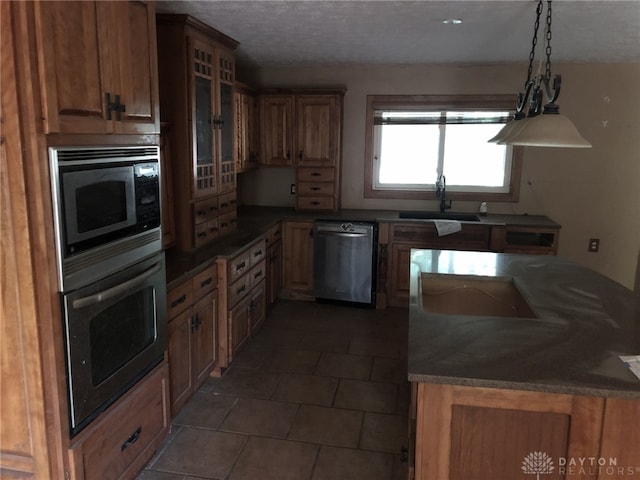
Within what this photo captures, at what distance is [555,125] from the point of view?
239cm

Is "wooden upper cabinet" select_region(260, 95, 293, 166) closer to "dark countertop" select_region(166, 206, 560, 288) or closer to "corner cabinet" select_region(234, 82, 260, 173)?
"corner cabinet" select_region(234, 82, 260, 173)

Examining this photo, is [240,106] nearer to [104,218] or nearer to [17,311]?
[104,218]

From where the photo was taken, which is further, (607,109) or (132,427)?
(607,109)

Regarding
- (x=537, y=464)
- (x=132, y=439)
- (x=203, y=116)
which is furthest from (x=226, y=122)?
(x=537, y=464)

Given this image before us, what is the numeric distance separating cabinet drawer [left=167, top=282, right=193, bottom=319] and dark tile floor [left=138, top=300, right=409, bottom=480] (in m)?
0.68

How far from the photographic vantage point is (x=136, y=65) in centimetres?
219

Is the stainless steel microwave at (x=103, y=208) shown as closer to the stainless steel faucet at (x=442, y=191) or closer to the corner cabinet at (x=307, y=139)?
the corner cabinet at (x=307, y=139)

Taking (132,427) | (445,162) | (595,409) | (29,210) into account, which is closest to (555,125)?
(595,409)

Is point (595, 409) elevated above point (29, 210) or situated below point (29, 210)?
below

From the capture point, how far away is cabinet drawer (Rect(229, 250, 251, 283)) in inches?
136

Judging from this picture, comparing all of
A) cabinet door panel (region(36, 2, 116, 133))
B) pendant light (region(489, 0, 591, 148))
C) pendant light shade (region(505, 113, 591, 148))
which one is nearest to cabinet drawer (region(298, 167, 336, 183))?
pendant light (region(489, 0, 591, 148))

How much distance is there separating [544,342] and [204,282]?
77.3 inches

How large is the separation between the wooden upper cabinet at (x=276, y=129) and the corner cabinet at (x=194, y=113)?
3.92 ft

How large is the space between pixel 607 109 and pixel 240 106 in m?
3.47
